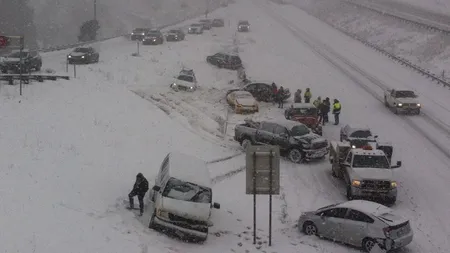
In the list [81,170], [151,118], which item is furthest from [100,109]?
[81,170]

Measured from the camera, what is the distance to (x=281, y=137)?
26.0 metres

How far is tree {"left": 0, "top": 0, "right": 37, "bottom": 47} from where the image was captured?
311 feet

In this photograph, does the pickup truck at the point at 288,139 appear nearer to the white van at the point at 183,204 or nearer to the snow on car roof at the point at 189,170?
the snow on car roof at the point at 189,170

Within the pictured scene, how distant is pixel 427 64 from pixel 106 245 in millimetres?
45768

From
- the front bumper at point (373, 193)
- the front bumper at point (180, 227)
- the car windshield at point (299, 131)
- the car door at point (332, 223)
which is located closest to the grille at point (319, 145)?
the car windshield at point (299, 131)

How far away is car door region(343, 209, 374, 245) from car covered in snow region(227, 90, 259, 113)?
1815cm

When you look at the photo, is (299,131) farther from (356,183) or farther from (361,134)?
(356,183)

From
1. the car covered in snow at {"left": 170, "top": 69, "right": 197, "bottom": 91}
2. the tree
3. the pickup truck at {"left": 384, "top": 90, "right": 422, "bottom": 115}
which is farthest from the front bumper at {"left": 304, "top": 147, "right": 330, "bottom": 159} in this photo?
the tree

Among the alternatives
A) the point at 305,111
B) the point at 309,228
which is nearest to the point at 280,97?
the point at 305,111

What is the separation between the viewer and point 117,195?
60.2 ft

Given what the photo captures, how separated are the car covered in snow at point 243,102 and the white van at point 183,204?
17206mm

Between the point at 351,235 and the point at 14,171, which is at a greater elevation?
the point at 14,171

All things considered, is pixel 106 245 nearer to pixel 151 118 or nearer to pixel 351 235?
pixel 351 235

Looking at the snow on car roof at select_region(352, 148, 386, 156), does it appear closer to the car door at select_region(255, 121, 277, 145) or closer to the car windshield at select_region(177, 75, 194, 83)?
the car door at select_region(255, 121, 277, 145)
